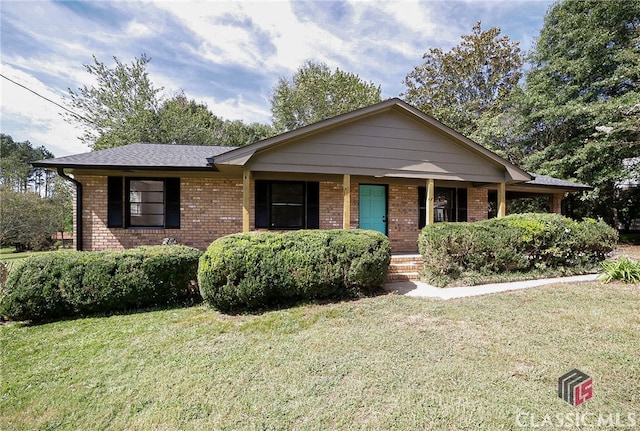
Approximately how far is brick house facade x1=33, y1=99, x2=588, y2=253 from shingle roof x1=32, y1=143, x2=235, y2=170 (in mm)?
25

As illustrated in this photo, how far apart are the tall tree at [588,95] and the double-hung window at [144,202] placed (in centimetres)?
1639

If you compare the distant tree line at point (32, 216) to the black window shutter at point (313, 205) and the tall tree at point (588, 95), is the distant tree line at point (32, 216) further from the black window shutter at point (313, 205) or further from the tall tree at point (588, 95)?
the tall tree at point (588, 95)

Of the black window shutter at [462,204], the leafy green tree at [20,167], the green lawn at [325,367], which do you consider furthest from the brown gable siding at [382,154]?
the leafy green tree at [20,167]

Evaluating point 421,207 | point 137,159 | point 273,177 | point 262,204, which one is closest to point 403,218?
point 421,207

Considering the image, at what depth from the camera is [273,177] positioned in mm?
8648

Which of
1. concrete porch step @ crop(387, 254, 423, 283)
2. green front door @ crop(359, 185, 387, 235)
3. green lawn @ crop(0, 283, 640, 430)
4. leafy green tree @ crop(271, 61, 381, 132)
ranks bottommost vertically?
green lawn @ crop(0, 283, 640, 430)

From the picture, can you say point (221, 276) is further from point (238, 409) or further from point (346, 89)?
point (346, 89)

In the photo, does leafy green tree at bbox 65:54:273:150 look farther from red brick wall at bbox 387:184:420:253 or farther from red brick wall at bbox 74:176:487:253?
red brick wall at bbox 387:184:420:253

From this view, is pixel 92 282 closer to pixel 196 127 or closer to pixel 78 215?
pixel 78 215

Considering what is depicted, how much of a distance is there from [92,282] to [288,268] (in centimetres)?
334

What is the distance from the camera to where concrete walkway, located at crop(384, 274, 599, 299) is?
5.73 metres

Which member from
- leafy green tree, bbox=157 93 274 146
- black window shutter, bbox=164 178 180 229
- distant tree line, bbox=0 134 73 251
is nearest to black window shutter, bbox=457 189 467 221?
black window shutter, bbox=164 178 180 229

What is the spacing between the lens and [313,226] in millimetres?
9148

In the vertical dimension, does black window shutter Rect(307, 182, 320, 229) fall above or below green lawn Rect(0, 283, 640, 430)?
above
